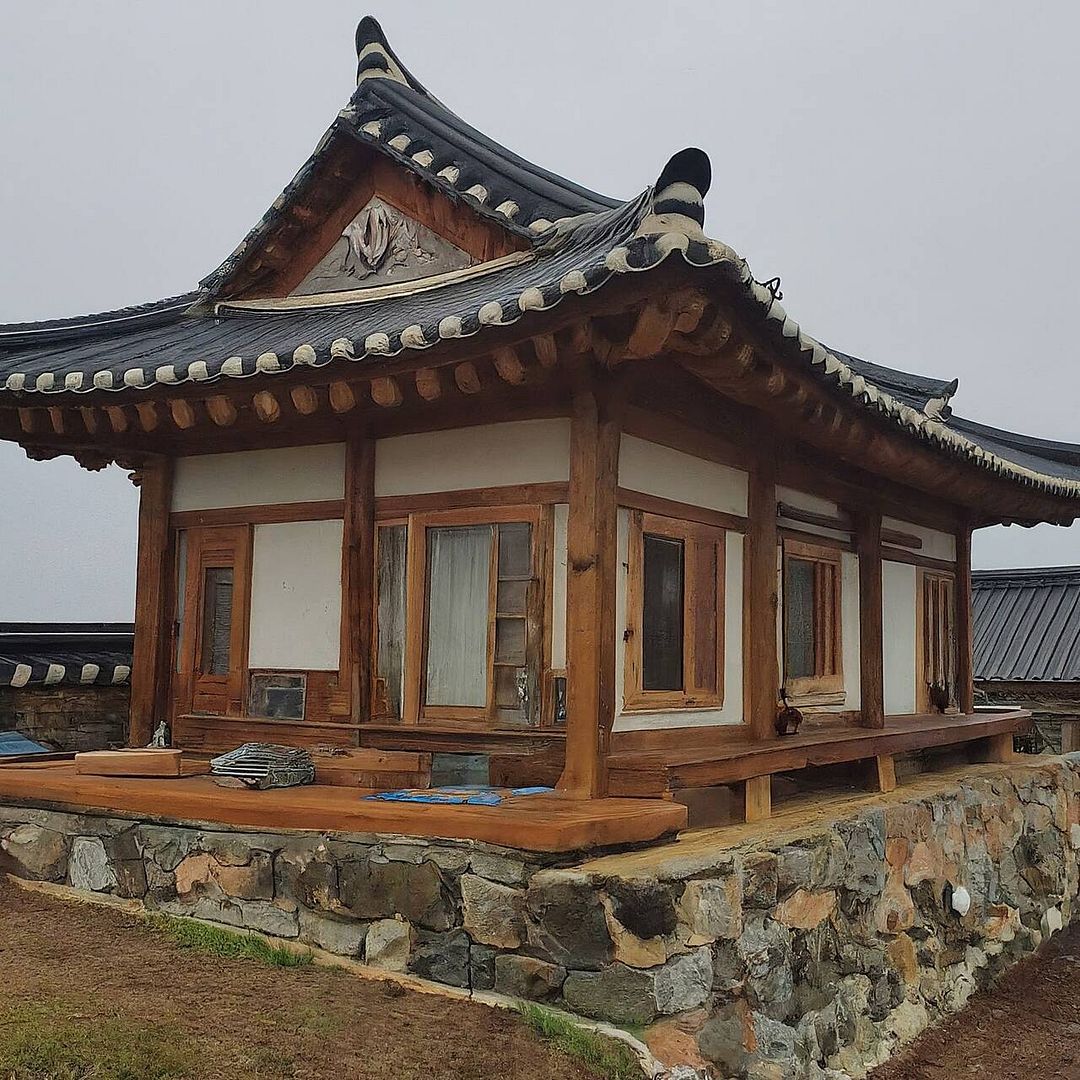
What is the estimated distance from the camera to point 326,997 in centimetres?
484

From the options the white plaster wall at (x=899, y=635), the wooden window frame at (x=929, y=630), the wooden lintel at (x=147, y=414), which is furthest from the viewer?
the wooden window frame at (x=929, y=630)

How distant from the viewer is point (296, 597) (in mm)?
6949

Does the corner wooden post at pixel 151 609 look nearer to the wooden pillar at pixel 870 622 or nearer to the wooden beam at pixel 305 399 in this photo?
the wooden beam at pixel 305 399

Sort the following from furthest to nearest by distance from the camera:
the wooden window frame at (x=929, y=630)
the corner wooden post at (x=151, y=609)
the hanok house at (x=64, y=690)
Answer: the wooden window frame at (x=929, y=630) < the hanok house at (x=64, y=690) < the corner wooden post at (x=151, y=609)

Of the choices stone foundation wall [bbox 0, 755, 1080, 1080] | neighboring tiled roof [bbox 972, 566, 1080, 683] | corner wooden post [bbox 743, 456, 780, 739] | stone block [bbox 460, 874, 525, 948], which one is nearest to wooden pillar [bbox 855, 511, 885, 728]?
stone foundation wall [bbox 0, 755, 1080, 1080]

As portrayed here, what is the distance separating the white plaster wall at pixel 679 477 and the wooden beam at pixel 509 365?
94 cm

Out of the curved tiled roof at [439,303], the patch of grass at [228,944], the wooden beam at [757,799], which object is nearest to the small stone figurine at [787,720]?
→ the wooden beam at [757,799]

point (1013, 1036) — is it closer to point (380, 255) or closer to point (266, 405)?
point (266, 405)

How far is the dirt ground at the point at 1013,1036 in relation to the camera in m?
6.29

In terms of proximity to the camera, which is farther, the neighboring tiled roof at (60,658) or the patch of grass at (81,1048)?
the neighboring tiled roof at (60,658)

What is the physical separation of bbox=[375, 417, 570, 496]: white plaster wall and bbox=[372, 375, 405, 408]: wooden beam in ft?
2.76

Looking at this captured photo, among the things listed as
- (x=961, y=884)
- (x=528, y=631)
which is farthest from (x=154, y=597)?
(x=961, y=884)

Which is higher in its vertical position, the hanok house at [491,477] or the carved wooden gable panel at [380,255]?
the carved wooden gable panel at [380,255]

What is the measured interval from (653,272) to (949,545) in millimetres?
6443
